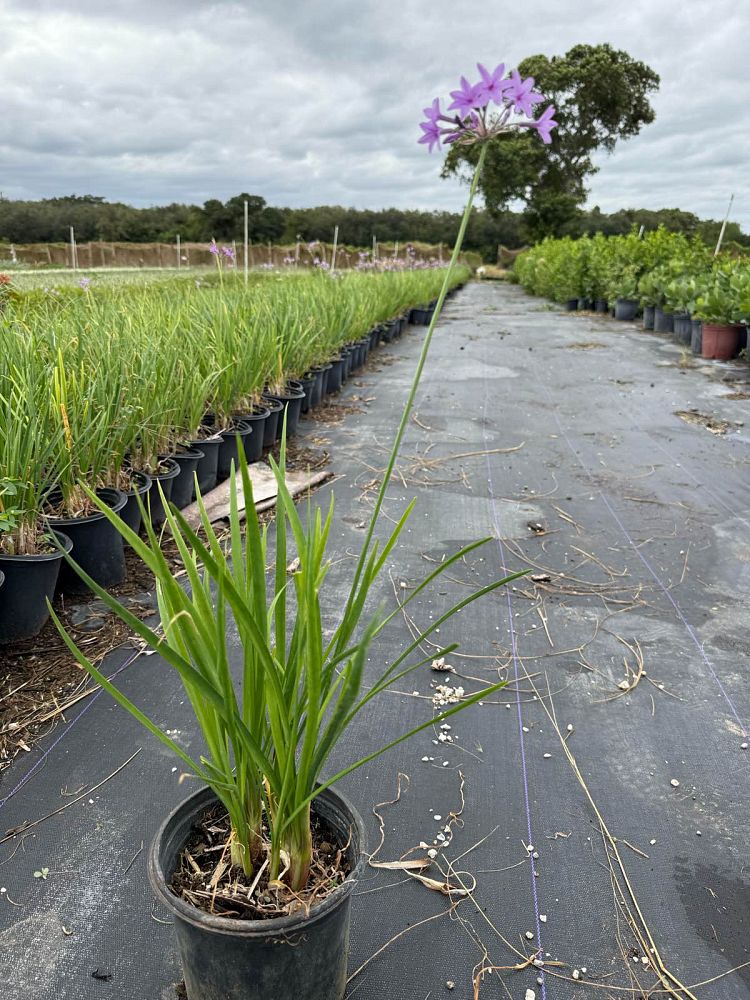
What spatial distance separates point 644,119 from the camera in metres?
26.9

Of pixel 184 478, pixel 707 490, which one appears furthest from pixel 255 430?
pixel 707 490

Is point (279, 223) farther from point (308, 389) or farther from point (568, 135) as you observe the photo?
point (308, 389)

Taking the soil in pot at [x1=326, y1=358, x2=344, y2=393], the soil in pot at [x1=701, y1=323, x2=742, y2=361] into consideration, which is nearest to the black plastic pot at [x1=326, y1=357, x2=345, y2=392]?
the soil in pot at [x1=326, y1=358, x2=344, y2=393]

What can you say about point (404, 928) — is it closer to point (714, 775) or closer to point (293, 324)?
point (714, 775)

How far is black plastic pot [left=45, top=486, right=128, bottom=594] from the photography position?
1974 millimetres

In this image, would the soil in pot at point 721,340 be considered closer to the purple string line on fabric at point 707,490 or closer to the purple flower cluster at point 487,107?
the purple string line on fabric at point 707,490

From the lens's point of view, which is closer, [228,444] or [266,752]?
[266,752]

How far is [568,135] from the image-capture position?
2669 centimetres

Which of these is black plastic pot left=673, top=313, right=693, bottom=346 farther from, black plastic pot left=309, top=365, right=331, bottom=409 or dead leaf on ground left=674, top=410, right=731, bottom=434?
black plastic pot left=309, top=365, right=331, bottom=409

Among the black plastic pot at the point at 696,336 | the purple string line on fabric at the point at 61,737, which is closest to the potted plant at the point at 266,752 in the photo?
the purple string line on fabric at the point at 61,737

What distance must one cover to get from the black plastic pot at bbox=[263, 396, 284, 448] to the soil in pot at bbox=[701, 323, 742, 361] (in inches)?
199

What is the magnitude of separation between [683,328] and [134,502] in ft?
24.8

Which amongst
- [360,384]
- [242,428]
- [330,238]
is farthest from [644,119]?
[242,428]

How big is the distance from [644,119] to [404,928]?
31981mm
